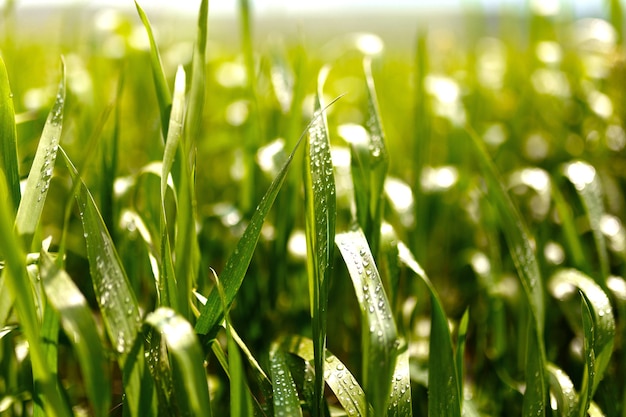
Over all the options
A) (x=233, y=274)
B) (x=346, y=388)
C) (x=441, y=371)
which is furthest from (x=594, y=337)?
(x=233, y=274)

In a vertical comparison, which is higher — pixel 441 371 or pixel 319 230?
pixel 319 230

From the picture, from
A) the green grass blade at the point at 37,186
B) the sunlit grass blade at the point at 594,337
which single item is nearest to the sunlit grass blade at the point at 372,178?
the sunlit grass blade at the point at 594,337

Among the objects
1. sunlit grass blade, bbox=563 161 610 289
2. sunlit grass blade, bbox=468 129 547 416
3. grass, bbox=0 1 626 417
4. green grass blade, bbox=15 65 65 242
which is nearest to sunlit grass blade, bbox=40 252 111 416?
grass, bbox=0 1 626 417

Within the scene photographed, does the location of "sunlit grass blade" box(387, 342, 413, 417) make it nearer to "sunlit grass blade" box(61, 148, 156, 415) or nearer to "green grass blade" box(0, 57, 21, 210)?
"sunlit grass blade" box(61, 148, 156, 415)

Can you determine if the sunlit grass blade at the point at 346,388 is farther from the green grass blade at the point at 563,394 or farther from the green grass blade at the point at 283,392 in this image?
the green grass blade at the point at 563,394

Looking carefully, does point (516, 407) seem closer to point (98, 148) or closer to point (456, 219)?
point (456, 219)

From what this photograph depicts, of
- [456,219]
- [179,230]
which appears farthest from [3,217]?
[456,219]

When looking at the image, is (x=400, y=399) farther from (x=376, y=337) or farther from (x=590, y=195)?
(x=590, y=195)
